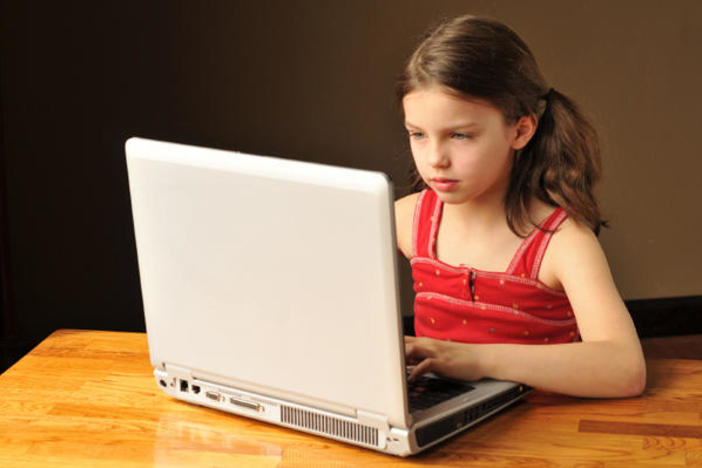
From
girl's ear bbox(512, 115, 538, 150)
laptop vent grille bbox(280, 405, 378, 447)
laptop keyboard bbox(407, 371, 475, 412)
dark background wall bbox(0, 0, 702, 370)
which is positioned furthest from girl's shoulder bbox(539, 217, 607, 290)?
dark background wall bbox(0, 0, 702, 370)

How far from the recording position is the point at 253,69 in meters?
3.05

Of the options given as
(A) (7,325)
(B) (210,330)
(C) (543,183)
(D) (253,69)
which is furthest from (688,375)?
(A) (7,325)

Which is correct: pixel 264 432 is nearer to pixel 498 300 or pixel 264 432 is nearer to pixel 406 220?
pixel 498 300

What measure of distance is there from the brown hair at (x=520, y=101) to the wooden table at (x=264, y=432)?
0.30m

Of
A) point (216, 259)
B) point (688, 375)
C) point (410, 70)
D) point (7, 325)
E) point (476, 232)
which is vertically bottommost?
point (7, 325)

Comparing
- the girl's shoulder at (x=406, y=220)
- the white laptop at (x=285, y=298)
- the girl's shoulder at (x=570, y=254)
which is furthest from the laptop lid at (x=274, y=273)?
the girl's shoulder at (x=406, y=220)

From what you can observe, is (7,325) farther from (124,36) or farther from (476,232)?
(476,232)

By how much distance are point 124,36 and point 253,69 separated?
1.24 ft

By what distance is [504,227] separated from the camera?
1566 mm

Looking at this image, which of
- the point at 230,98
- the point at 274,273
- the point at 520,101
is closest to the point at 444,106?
the point at 520,101

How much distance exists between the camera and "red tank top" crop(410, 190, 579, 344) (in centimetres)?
154

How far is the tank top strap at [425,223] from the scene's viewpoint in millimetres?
1654

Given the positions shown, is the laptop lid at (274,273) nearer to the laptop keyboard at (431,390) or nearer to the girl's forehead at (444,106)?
the laptop keyboard at (431,390)

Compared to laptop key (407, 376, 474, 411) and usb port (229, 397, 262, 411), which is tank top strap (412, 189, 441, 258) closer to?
laptop key (407, 376, 474, 411)
